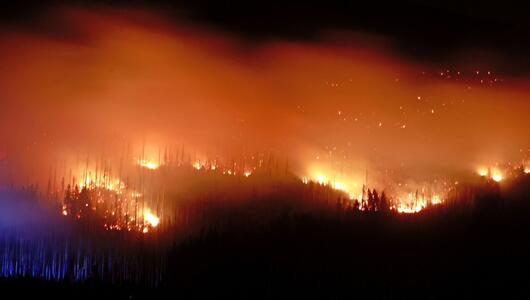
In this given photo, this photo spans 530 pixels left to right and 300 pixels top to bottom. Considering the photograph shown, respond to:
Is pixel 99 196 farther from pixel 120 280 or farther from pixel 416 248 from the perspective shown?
pixel 416 248

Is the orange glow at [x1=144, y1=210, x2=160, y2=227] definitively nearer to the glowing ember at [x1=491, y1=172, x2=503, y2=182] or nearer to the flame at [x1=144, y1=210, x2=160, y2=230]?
the flame at [x1=144, y1=210, x2=160, y2=230]

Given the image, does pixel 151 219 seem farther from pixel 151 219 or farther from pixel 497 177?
pixel 497 177

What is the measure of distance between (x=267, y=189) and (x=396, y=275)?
1047cm

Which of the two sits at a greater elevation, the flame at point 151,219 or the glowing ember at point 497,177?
the glowing ember at point 497,177

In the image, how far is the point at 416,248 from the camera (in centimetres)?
2894

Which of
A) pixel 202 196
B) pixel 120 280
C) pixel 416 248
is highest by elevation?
pixel 202 196

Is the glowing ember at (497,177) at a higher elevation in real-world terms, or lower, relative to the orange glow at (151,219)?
higher

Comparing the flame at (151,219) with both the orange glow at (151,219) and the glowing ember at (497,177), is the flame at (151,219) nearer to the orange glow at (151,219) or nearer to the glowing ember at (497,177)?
the orange glow at (151,219)

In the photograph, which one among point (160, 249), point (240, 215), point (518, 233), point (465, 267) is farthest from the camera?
point (240, 215)

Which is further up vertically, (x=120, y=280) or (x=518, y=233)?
(x=518, y=233)

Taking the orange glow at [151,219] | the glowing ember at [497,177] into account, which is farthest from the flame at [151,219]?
the glowing ember at [497,177]

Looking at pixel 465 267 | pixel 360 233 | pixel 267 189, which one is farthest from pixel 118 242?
pixel 465 267

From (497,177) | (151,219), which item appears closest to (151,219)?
(151,219)

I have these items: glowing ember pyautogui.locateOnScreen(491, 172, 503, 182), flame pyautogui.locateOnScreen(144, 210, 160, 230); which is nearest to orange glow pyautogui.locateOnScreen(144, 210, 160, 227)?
flame pyautogui.locateOnScreen(144, 210, 160, 230)
